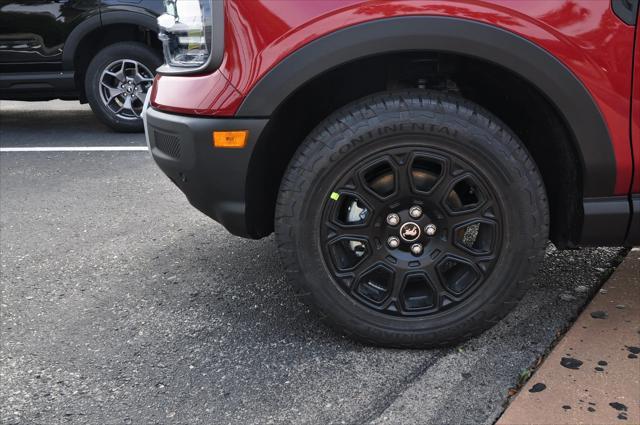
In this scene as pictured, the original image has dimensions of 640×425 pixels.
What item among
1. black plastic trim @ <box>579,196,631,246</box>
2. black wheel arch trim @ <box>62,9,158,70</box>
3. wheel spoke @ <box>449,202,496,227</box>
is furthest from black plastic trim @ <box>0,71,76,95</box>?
black plastic trim @ <box>579,196,631,246</box>

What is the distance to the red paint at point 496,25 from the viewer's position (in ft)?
6.83

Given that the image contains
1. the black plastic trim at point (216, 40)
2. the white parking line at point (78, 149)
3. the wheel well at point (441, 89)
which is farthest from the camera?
the white parking line at point (78, 149)

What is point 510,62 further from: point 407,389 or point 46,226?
point 46,226

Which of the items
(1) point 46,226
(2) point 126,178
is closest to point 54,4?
(2) point 126,178

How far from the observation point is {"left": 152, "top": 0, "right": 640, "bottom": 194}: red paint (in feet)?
6.83

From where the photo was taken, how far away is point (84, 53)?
597 cm

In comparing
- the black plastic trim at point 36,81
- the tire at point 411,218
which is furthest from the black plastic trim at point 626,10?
the black plastic trim at point 36,81

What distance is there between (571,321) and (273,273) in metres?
1.33

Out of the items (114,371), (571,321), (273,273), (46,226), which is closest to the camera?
(114,371)

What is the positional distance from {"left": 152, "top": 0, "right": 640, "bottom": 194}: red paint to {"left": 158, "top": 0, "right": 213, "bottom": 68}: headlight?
0.36 feet

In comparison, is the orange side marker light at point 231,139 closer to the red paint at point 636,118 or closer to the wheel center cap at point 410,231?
the wheel center cap at point 410,231

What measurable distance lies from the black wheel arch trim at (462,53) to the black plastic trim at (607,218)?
10cm

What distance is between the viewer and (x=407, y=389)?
2.22 meters

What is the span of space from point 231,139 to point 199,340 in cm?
82
